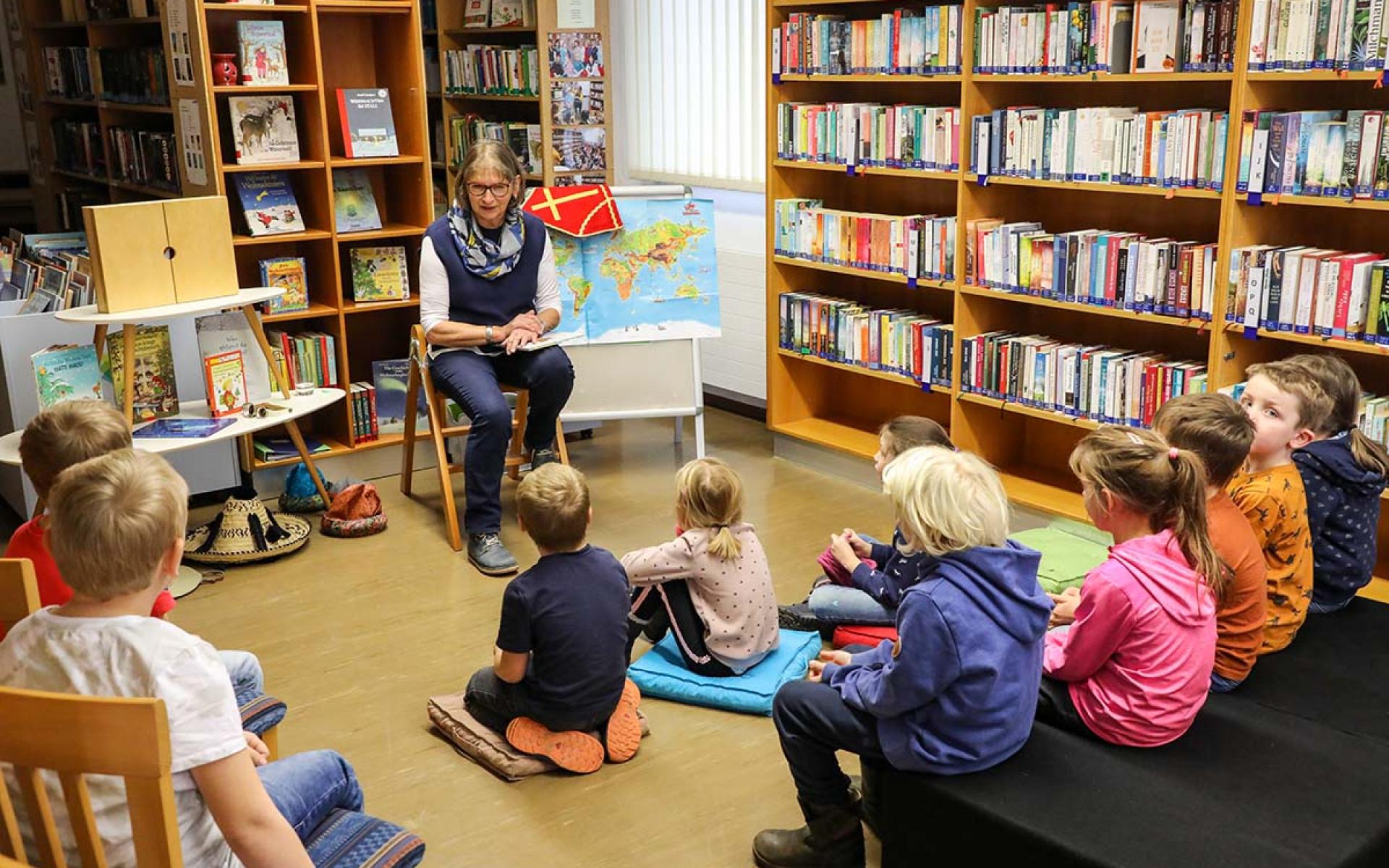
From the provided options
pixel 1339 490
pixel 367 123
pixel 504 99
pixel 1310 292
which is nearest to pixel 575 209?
pixel 367 123

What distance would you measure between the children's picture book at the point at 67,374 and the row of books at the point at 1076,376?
309 centimetres

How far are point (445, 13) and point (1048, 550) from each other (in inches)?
178

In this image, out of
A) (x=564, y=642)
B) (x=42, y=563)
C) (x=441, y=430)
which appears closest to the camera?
(x=42, y=563)

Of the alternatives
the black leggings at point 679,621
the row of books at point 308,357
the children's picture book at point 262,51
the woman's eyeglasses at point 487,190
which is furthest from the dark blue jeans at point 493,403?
the children's picture book at point 262,51

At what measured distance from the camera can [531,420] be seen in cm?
499

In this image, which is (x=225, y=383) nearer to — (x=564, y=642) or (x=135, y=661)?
(x=564, y=642)

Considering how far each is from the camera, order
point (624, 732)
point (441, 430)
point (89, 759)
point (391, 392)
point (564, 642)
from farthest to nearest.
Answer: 1. point (391, 392)
2. point (441, 430)
3. point (624, 732)
4. point (564, 642)
5. point (89, 759)

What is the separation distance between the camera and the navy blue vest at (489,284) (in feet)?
15.8

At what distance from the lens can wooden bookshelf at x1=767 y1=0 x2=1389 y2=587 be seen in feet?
12.9

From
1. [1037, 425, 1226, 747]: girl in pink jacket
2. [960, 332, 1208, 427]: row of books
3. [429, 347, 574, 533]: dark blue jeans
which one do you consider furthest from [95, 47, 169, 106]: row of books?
[1037, 425, 1226, 747]: girl in pink jacket

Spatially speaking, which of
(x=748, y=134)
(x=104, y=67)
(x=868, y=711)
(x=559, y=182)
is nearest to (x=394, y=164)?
(x=559, y=182)

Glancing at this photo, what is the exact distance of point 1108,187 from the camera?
430 centimetres

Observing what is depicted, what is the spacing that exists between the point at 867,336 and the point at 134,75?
4.01 m

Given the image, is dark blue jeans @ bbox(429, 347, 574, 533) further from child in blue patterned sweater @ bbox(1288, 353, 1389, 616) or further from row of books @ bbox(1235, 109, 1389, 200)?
child in blue patterned sweater @ bbox(1288, 353, 1389, 616)
